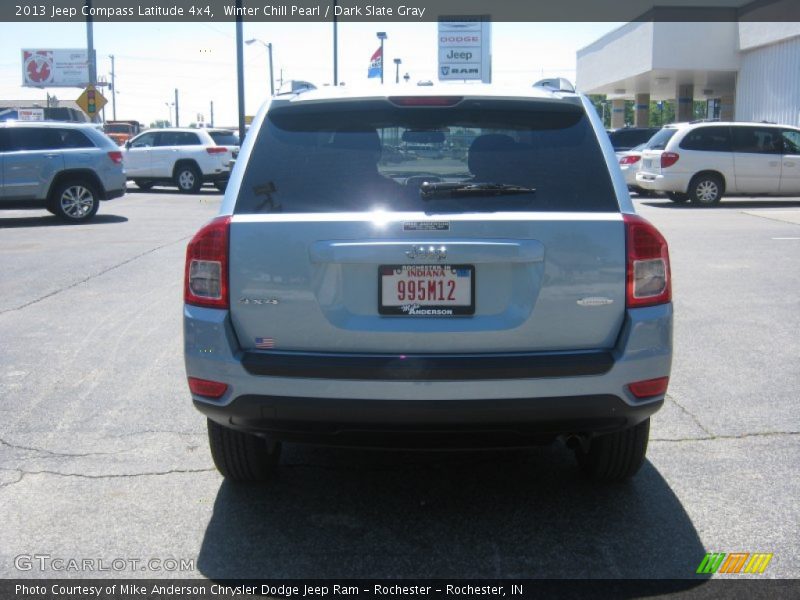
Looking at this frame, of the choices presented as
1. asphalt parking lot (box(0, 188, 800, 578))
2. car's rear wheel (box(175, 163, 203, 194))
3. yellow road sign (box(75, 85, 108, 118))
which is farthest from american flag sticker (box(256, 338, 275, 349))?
yellow road sign (box(75, 85, 108, 118))

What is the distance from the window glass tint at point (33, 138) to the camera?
16.9 meters

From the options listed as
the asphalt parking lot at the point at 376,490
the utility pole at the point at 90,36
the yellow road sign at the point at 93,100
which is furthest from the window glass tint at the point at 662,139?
the utility pole at the point at 90,36

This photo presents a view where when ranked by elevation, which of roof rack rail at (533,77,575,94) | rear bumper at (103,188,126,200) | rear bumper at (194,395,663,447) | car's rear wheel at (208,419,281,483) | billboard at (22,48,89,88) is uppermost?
billboard at (22,48,89,88)

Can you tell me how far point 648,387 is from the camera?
3623 millimetres

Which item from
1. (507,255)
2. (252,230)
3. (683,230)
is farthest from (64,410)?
(683,230)

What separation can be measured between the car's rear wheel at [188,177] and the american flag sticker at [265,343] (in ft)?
75.9

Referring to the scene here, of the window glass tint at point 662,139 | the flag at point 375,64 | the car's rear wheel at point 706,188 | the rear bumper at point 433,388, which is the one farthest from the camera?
the flag at point 375,64

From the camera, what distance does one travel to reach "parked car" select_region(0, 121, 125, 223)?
16797 millimetres

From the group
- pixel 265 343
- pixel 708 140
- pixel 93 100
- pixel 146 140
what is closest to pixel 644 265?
pixel 265 343

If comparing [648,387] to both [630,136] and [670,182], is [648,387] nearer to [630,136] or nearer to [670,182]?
[670,182]

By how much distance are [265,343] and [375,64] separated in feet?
161

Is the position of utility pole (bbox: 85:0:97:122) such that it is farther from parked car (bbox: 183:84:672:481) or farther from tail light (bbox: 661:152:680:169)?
parked car (bbox: 183:84:672:481)

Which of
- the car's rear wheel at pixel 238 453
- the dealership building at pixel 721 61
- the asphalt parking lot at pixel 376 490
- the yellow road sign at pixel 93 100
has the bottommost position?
the asphalt parking lot at pixel 376 490

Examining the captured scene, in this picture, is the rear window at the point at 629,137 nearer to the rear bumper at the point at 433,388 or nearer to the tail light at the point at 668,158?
the tail light at the point at 668,158
